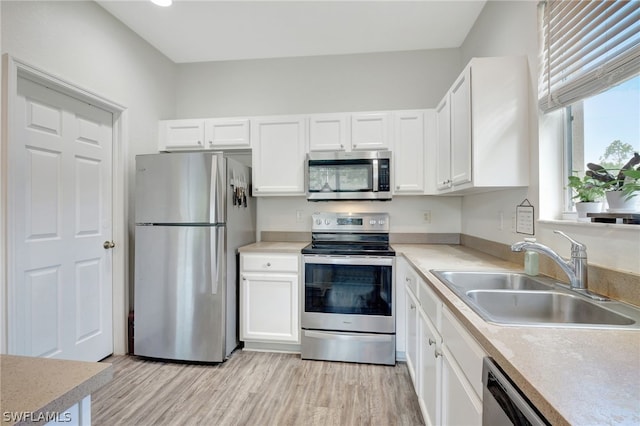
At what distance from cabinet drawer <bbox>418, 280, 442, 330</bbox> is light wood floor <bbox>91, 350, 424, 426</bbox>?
28.8 inches

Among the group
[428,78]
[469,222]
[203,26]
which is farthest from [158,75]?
[469,222]

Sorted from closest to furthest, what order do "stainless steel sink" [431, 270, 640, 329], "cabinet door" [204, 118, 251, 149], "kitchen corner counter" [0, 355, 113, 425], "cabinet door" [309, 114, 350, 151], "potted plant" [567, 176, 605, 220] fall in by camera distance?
"kitchen corner counter" [0, 355, 113, 425] → "stainless steel sink" [431, 270, 640, 329] → "potted plant" [567, 176, 605, 220] → "cabinet door" [309, 114, 350, 151] → "cabinet door" [204, 118, 251, 149]

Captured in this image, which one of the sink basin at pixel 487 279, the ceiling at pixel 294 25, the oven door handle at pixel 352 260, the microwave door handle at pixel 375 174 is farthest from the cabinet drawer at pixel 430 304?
the ceiling at pixel 294 25

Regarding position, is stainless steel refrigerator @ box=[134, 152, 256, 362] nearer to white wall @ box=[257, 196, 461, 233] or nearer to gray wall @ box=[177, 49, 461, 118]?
white wall @ box=[257, 196, 461, 233]

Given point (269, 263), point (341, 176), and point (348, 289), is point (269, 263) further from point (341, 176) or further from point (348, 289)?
point (341, 176)

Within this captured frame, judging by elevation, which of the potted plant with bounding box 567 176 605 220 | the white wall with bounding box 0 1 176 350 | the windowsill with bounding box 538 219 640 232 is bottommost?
the windowsill with bounding box 538 219 640 232

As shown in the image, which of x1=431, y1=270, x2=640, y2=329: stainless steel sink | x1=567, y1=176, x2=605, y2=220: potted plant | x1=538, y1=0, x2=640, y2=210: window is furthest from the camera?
x1=567, y1=176, x2=605, y2=220: potted plant

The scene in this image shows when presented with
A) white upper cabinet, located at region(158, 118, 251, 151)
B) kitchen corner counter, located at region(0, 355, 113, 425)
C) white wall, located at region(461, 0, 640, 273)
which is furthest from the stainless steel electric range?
kitchen corner counter, located at region(0, 355, 113, 425)

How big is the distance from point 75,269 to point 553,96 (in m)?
3.17

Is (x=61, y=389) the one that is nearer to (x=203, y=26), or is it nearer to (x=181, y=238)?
(x=181, y=238)

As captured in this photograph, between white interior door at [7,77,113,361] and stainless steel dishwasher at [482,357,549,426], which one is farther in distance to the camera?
white interior door at [7,77,113,361]

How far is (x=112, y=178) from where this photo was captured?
2447 mm

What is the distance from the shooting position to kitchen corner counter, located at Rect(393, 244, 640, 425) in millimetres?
509

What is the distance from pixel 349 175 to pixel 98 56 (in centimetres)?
220
